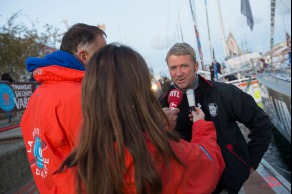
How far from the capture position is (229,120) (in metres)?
2.31

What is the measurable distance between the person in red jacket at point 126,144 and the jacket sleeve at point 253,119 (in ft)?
3.59

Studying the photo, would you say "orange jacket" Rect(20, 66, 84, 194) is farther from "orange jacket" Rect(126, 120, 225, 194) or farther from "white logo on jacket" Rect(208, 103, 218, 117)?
"white logo on jacket" Rect(208, 103, 218, 117)

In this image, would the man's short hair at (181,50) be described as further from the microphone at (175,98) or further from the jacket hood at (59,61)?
the jacket hood at (59,61)

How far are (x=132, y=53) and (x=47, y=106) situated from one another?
52 cm

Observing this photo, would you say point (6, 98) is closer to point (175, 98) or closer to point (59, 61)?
point (175, 98)

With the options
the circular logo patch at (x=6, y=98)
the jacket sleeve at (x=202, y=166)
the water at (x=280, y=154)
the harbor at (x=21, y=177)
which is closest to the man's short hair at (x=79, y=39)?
the jacket sleeve at (x=202, y=166)

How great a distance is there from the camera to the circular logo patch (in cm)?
633

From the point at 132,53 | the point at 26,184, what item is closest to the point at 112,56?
the point at 132,53

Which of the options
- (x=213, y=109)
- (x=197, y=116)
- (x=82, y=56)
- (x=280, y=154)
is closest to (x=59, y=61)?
(x=82, y=56)

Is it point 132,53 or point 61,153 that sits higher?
point 132,53

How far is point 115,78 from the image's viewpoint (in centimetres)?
125

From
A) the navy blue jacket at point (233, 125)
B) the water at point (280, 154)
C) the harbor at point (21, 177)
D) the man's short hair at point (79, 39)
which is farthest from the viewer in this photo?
the water at point (280, 154)

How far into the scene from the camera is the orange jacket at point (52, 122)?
1.40 metres

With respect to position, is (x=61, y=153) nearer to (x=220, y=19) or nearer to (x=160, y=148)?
(x=160, y=148)
